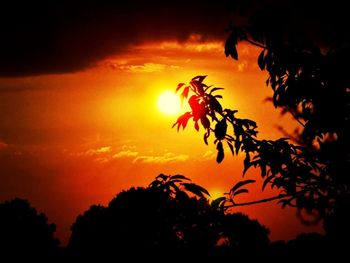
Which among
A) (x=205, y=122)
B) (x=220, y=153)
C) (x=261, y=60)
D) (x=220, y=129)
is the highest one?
(x=261, y=60)

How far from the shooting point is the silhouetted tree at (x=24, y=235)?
34.5 metres

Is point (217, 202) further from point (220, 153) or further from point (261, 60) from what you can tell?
point (261, 60)

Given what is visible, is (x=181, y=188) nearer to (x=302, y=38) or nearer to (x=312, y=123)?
(x=312, y=123)

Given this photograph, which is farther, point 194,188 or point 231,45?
point 231,45

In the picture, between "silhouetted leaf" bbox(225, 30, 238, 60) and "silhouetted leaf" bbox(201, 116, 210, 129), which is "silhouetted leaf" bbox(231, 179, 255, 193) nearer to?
"silhouetted leaf" bbox(201, 116, 210, 129)

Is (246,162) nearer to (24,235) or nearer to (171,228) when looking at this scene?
(171,228)

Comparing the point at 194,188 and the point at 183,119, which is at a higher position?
the point at 183,119

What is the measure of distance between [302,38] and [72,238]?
114 ft

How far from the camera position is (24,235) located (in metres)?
36.7

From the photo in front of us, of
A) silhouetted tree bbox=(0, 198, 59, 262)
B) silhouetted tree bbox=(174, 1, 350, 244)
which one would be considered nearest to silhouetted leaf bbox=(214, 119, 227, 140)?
silhouetted tree bbox=(174, 1, 350, 244)

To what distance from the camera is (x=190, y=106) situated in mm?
6484

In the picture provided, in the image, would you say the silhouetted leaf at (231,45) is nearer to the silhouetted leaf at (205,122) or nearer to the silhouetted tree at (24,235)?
the silhouetted leaf at (205,122)

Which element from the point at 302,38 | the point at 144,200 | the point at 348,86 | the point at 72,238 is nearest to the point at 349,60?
the point at 348,86

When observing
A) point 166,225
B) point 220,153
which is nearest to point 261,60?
point 220,153
